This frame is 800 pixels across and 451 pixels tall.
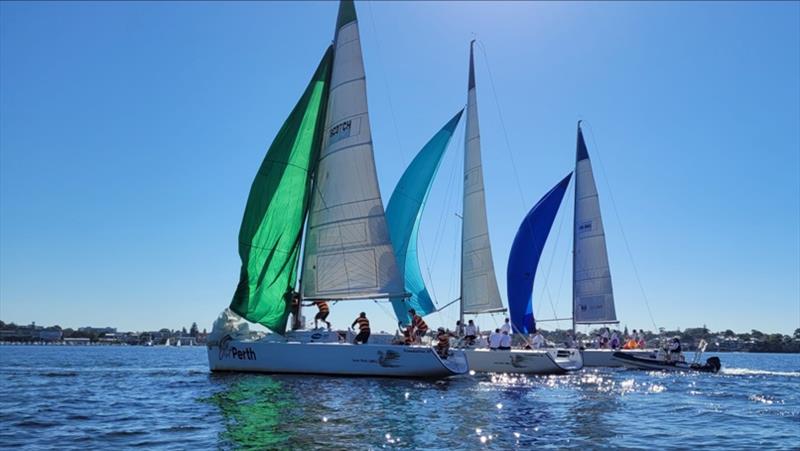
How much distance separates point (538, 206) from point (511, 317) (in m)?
7.01

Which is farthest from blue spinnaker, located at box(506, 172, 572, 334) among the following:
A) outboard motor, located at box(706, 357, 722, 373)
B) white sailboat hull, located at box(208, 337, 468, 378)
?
white sailboat hull, located at box(208, 337, 468, 378)

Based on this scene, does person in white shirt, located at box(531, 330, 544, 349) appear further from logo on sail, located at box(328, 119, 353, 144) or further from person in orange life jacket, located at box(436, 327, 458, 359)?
logo on sail, located at box(328, 119, 353, 144)

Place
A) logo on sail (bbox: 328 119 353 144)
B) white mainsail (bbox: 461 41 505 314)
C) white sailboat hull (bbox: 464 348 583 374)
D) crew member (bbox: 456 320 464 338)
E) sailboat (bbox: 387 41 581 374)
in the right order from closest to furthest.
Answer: logo on sail (bbox: 328 119 353 144) < white sailboat hull (bbox: 464 348 583 374) < sailboat (bbox: 387 41 581 374) < crew member (bbox: 456 320 464 338) < white mainsail (bbox: 461 41 505 314)

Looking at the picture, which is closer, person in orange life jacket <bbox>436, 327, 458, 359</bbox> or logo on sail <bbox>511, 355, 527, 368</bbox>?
person in orange life jacket <bbox>436, 327, 458, 359</bbox>

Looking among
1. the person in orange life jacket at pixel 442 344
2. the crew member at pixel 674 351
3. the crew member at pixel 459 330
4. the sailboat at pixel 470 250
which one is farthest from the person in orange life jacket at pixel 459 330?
the crew member at pixel 674 351

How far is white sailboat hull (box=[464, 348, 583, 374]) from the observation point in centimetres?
2998

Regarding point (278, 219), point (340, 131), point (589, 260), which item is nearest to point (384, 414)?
point (278, 219)

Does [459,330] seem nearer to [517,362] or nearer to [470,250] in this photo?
[517,362]

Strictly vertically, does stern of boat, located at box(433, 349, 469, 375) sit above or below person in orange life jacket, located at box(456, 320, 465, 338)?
below

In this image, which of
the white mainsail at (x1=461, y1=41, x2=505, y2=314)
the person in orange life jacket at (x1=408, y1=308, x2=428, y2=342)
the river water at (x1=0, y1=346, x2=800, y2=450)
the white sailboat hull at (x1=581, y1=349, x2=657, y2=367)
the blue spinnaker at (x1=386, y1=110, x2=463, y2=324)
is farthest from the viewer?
the white sailboat hull at (x1=581, y1=349, x2=657, y2=367)

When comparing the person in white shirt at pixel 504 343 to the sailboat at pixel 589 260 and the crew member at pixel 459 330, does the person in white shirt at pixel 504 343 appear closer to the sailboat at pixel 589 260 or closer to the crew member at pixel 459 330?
the crew member at pixel 459 330

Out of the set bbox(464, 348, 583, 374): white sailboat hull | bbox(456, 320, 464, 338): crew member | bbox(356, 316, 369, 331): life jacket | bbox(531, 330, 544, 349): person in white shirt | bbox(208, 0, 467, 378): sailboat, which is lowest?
bbox(464, 348, 583, 374): white sailboat hull

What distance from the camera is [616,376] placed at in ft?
99.9

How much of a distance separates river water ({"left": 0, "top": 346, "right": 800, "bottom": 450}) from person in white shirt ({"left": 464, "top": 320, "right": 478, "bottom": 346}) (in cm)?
653
